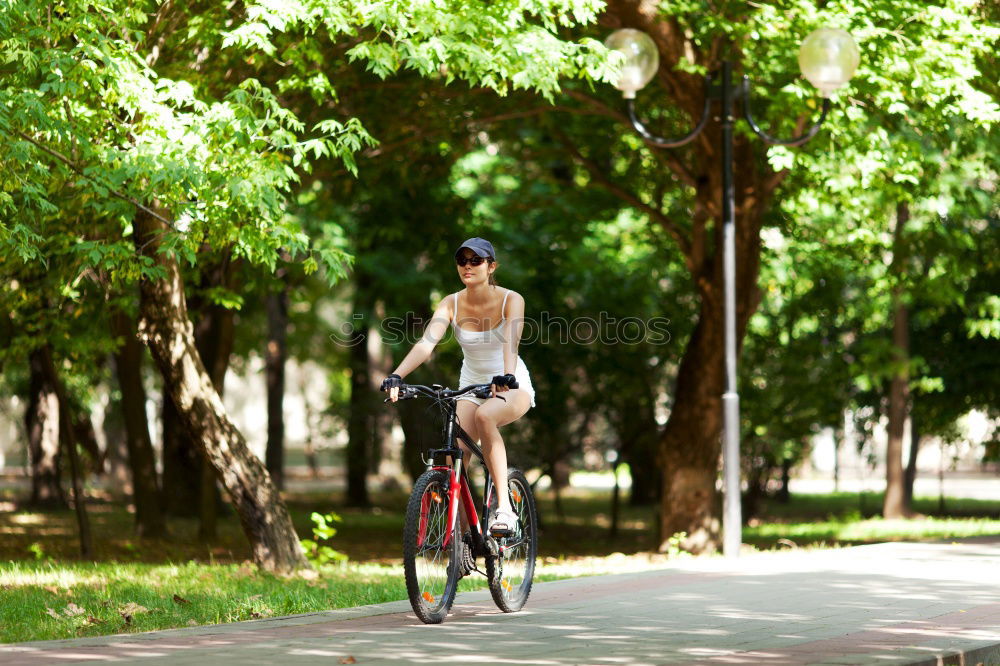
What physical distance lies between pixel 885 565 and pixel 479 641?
482 cm

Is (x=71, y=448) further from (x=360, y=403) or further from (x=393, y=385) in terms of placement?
(x=360, y=403)

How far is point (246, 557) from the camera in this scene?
15352 millimetres

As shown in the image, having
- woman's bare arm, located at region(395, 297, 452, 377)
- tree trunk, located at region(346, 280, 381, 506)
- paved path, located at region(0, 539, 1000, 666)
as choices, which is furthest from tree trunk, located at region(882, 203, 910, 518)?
woman's bare arm, located at region(395, 297, 452, 377)

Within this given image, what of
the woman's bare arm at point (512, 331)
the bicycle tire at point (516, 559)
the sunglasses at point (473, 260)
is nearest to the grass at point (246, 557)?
the bicycle tire at point (516, 559)

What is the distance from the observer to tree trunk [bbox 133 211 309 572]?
419 inches

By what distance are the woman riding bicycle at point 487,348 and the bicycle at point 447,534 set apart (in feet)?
0.36

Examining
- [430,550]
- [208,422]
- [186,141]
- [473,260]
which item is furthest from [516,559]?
[208,422]

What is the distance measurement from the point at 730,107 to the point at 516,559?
6.26m

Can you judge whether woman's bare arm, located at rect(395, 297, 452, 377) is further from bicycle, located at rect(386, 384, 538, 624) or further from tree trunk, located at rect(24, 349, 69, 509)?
tree trunk, located at rect(24, 349, 69, 509)

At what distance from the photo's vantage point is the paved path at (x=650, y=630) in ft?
19.6

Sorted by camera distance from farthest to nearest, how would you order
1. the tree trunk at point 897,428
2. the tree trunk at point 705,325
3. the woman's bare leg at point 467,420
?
the tree trunk at point 897,428
the tree trunk at point 705,325
the woman's bare leg at point 467,420

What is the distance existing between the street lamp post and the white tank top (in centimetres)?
478

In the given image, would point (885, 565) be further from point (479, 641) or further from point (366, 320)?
point (366, 320)

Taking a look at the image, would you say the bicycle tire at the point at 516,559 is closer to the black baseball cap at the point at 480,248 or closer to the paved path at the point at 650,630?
the paved path at the point at 650,630
